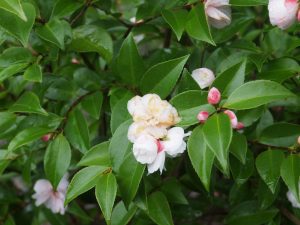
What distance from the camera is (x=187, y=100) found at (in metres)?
1.00

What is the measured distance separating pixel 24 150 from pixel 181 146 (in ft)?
1.92

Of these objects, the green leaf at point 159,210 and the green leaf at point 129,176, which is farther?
the green leaf at point 159,210

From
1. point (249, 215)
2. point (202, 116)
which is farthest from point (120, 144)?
point (249, 215)

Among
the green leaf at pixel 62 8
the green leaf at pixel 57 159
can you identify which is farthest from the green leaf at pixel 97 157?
the green leaf at pixel 62 8

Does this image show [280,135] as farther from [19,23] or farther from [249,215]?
[19,23]

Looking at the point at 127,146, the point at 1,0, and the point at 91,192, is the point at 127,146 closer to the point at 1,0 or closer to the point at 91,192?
the point at 1,0

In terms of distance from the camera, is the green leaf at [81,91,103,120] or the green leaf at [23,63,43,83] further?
the green leaf at [81,91,103,120]

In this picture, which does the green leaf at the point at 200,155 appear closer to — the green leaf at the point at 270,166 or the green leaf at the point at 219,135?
the green leaf at the point at 219,135

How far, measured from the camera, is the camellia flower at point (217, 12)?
111 cm

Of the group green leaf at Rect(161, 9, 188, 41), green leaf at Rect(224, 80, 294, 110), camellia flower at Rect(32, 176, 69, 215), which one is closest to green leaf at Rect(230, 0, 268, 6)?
green leaf at Rect(161, 9, 188, 41)

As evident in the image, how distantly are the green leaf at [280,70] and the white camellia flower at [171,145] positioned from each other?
31 cm

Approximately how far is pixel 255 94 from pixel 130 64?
0.32 metres

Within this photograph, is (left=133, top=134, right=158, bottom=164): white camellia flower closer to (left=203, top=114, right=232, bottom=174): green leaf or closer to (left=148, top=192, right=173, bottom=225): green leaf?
(left=203, top=114, right=232, bottom=174): green leaf

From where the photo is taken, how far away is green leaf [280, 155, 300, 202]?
3.36 ft
